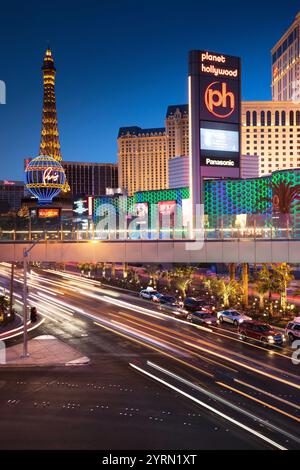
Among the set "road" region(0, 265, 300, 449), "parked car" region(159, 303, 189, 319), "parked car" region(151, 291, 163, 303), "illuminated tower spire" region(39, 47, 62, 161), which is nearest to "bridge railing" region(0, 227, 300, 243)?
"road" region(0, 265, 300, 449)

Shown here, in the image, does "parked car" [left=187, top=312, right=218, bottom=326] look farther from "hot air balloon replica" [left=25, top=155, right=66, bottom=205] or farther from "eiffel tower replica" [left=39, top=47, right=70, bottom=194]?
"eiffel tower replica" [left=39, top=47, right=70, bottom=194]

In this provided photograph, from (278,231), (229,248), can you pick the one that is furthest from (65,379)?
(278,231)

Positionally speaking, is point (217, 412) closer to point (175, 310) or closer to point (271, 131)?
point (175, 310)

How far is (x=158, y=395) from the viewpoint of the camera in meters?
25.5

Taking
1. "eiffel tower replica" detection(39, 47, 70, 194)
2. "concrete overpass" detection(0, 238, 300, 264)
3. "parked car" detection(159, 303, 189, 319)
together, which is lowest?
"parked car" detection(159, 303, 189, 319)

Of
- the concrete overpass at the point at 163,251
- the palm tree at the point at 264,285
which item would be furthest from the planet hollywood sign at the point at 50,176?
the concrete overpass at the point at 163,251

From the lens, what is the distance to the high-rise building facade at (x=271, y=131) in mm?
174625

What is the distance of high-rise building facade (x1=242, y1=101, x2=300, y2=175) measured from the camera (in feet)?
573

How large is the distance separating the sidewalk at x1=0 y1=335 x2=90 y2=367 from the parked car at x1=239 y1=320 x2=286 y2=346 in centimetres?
1324

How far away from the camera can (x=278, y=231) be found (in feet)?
122

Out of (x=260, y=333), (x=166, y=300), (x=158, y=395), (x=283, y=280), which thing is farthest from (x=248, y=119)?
(x=158, y=395)

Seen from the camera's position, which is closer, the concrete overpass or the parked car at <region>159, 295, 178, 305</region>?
the concrete overpass
